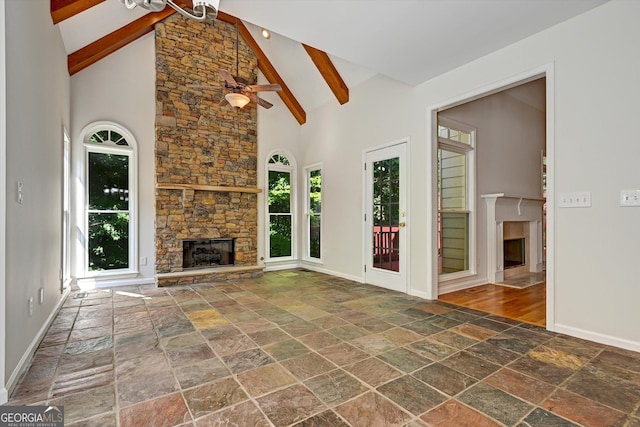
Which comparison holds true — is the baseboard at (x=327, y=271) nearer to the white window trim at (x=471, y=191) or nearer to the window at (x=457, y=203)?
the window at (x=457, y=203)

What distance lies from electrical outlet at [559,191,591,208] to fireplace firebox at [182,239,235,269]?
16.1 ft

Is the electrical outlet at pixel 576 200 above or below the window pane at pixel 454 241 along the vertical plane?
above

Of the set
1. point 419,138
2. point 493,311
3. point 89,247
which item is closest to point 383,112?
point 419,138

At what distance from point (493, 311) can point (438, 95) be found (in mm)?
2613

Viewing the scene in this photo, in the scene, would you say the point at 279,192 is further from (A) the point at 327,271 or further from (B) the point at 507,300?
(B) the point at 507,300

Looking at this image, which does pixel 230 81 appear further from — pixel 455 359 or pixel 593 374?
pixel 593 374

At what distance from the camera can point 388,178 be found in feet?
15.3

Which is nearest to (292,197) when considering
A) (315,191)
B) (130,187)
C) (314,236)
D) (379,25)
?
(315,191)

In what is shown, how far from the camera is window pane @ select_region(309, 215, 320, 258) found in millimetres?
6270

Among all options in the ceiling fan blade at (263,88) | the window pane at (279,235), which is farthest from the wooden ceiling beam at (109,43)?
the window pane at (279,235)

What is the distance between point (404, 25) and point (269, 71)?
152 inches

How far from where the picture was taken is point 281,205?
260 inches

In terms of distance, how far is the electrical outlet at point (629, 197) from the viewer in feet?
7.85

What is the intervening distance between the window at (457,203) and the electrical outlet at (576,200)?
1876mm
